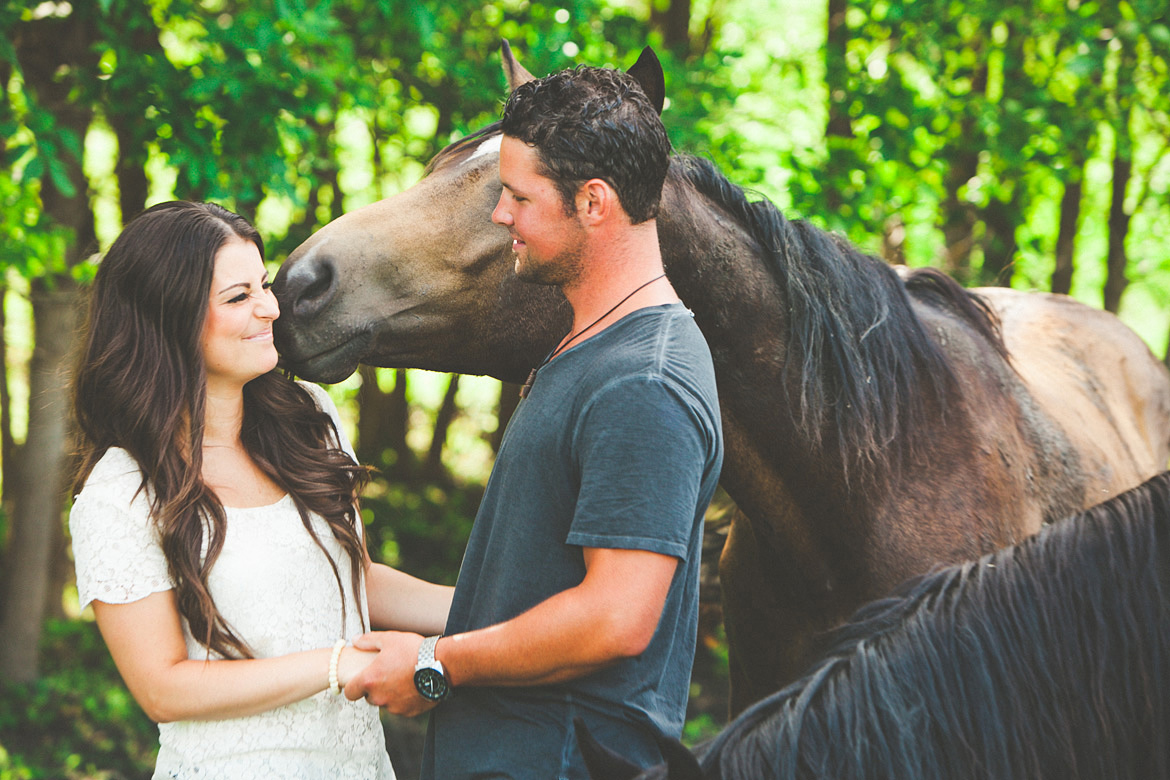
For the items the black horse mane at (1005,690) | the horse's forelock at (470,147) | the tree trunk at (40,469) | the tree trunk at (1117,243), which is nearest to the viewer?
the black horse mane at (1005,690)

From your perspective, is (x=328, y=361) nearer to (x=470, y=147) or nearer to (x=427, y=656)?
(x=470, y=147)

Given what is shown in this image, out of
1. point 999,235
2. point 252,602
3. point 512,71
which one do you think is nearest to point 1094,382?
point 512,71

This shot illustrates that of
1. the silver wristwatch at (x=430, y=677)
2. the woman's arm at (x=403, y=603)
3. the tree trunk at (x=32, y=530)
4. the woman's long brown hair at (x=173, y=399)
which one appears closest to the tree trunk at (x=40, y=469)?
the tree trunk at (x=32, y=530)

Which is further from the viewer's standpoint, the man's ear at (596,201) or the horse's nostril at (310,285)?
the horse's nostril at (310,285)

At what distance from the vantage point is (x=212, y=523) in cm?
179

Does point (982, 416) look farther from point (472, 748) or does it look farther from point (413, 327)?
point (472, 748)

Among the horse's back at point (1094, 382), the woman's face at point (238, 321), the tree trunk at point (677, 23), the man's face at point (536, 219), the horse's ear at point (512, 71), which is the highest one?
the tree trunk at point (677, 23)

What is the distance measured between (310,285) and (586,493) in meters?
1.05

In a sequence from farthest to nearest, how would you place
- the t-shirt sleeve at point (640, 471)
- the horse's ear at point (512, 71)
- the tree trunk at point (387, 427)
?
1. the tree trunk at point (387, 427)
2. the horse's ear at point (512, 71)
3. the t-shirt sleeve at point (640, 471)

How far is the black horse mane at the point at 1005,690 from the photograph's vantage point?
1.28 m

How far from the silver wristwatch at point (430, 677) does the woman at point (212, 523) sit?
0.20 metres

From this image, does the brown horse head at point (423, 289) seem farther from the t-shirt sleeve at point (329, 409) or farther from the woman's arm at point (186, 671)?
the woman's arm at point (186, 671)

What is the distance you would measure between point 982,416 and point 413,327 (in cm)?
158

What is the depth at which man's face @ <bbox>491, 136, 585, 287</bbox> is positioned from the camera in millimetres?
1541
